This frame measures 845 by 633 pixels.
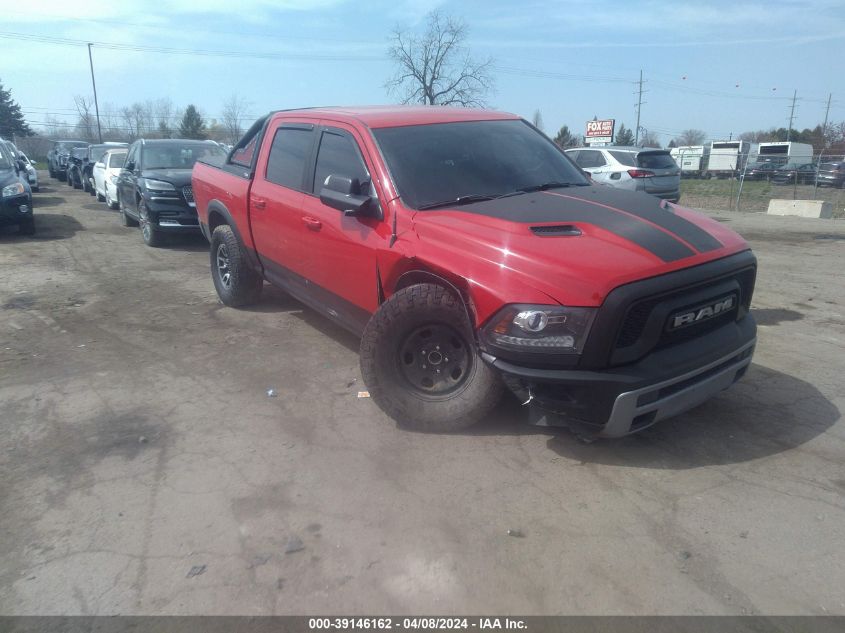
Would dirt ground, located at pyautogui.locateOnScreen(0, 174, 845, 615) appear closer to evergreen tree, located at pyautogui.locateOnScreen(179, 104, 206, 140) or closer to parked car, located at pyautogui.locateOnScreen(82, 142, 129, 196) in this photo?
parked car, located at pyautogui.locateOnScreen(82, 142, 129, 196)

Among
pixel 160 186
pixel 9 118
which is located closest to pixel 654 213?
pixel 160 186

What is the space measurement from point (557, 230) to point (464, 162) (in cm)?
116

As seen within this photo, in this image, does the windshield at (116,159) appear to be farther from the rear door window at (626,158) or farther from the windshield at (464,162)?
the windshield at (464,162)

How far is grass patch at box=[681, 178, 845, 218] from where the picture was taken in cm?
2265

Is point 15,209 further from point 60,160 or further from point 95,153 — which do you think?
point 60,160

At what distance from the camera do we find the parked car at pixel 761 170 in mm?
33719

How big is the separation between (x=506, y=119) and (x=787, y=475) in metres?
3.26

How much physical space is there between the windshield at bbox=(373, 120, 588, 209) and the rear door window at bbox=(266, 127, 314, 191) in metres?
0.95

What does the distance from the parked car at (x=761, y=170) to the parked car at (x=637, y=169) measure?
21958 millimetres

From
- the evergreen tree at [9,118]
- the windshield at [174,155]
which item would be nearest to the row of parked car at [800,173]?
the windshield at [174,155]

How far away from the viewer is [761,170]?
33125mm

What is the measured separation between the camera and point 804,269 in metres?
9.12
